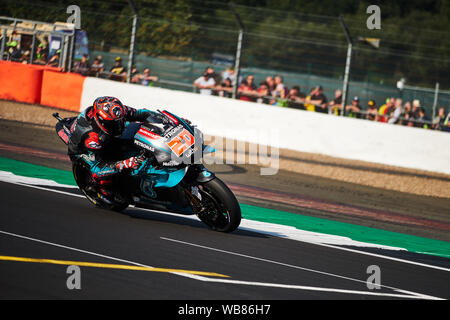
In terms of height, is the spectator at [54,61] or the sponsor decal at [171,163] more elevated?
the spectator at [54,61]

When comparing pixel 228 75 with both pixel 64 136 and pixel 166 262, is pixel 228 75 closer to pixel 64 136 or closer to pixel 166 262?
pixel 64 136

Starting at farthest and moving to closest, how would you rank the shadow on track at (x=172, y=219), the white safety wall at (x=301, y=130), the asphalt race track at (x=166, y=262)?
the white safety wall at (x=301, y=130) → the shadow on track at (x=172, y=219) → the asphalt race track at (x=166, y=262)

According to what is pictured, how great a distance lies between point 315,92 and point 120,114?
11489mm

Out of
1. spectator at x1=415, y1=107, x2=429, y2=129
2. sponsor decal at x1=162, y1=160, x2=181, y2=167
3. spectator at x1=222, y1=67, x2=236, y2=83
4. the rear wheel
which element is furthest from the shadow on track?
spectator at x1=222, y1=67, x2=236, y2=83

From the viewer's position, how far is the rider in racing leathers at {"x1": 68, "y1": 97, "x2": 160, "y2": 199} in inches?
312

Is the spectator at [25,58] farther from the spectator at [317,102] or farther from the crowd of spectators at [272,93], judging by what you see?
the spectator at [317,102]

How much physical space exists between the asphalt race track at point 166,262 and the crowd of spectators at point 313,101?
31.3ft

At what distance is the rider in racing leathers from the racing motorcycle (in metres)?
0.09

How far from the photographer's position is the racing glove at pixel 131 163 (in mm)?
7938

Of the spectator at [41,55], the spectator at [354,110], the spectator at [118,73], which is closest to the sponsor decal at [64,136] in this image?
the spectator at [354,110]

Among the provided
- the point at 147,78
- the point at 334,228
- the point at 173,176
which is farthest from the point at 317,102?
the point at 173,176

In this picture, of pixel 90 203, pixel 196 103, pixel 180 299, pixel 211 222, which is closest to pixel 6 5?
pixel 196 103

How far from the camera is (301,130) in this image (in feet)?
53.2

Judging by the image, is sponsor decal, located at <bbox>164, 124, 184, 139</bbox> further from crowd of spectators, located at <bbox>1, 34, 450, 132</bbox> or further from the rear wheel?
crowd of spectators, located at <bbox>1, 34, 450, 132</bbox>
